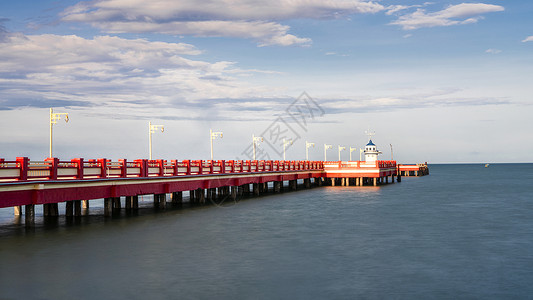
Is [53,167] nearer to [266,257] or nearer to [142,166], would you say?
[142,166]

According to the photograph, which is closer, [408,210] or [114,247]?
[114,247]

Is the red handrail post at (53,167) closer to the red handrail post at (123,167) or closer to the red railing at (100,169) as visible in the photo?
the red railing at (100,169)

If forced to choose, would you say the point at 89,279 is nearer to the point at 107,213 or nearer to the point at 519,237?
the point at 107,213

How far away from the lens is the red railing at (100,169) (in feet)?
87.6

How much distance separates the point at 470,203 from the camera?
2224 inches

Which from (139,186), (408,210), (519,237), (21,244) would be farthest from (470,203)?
(21,244)

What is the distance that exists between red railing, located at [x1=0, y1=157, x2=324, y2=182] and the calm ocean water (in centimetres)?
337

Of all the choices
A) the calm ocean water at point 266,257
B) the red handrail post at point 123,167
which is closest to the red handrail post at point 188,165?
the calm ocean water at point 266,257

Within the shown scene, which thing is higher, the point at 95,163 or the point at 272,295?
the point at 95,163

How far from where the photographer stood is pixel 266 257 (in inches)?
973

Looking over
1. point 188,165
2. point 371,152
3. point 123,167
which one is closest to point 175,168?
point 188,165

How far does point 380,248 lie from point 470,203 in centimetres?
3351

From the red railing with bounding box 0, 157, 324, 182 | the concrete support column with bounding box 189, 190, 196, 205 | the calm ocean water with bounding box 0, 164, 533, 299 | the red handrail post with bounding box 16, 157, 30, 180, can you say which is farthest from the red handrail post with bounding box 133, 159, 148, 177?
the concrete support column with bounding box 189, 190, 196, 205

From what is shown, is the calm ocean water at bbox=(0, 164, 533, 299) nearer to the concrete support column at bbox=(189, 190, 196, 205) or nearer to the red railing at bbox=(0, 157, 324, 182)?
the red railing at bbox=(0, 157, 324, 182)
